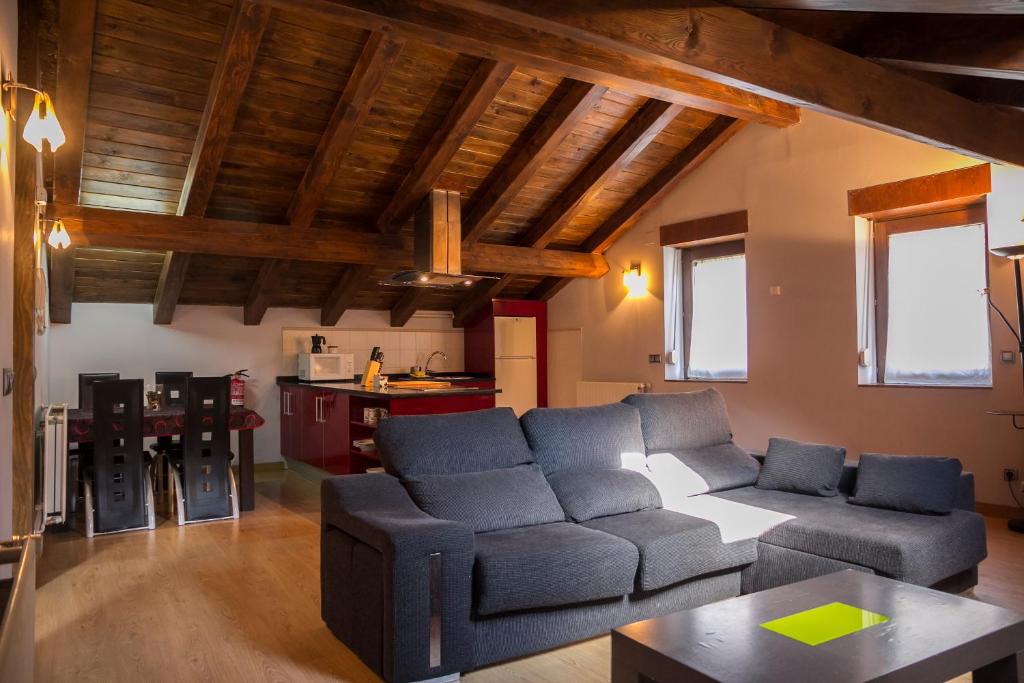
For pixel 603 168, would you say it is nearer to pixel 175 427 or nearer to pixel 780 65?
pixel 780 65

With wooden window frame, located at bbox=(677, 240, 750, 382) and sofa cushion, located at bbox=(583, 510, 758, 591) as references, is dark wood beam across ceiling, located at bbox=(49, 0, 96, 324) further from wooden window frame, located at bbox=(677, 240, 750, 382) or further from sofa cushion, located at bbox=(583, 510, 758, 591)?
wooden window frame, located at bbox=(677, 240, 750, 382)

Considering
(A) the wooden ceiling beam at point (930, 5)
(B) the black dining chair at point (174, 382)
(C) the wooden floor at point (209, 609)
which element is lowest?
(C) the wooden floor at point (209, 609)

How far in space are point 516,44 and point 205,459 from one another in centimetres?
363

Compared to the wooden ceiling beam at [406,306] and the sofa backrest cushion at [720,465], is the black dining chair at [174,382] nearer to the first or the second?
the wooden ceiling beam at [406,306]

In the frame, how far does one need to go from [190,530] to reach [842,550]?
4094mm

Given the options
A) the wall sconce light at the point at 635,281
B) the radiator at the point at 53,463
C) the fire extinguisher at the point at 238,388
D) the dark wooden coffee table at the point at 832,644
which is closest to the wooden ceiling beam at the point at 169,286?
the fire extinguisher at the point at 238,388

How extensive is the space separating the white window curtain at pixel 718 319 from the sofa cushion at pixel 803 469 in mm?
2648

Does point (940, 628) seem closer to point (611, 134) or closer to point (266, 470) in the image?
point (611, 134)

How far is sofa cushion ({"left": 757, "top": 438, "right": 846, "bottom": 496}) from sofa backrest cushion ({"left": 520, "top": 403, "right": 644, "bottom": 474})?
2.78ft

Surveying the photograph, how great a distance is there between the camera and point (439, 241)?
6223 millimetres

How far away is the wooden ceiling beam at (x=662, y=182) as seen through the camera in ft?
21.4

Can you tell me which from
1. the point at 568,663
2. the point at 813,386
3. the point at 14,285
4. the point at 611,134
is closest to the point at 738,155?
the point at 611,134

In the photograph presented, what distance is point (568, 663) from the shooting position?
8.85ft

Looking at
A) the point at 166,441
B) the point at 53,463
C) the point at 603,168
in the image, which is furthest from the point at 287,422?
the point at 603,168
